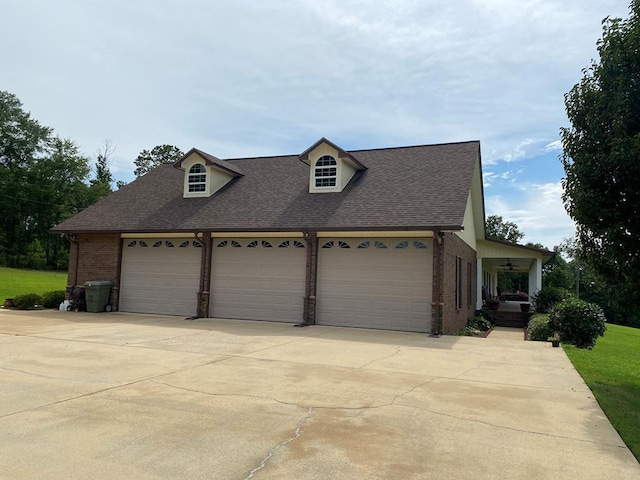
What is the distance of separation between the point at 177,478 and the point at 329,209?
41.0 ft

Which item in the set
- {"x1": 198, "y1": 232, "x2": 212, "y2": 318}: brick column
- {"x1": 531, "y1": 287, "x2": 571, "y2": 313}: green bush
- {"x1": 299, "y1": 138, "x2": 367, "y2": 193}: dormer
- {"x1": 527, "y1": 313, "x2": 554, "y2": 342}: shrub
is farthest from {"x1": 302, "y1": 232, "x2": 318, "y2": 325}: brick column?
{"x1": 531, "y1": 287, "x2": 571, "y2": 313}: green bush

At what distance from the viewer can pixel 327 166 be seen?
687 inches

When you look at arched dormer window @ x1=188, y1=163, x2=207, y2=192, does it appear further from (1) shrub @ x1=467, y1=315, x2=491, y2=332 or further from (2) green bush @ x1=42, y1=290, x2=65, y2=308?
(1) shrub @ x1=467, y1=315, x2=491, y2=332

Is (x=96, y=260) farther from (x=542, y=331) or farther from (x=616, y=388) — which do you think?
(x=616, y=388)

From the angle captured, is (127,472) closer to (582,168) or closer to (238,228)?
(582,168)

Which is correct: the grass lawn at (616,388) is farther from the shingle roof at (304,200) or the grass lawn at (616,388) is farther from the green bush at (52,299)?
the green bush at (52,299)

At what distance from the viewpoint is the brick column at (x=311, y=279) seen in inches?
593

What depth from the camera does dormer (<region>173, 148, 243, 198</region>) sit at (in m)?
18.9

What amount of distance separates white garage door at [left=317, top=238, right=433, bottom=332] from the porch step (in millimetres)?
10631

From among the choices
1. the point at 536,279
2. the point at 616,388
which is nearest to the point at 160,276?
the point at 616,388

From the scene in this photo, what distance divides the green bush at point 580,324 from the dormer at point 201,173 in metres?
13.4

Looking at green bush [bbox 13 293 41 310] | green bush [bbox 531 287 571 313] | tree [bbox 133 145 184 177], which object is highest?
tree [bbox 133 145 184 177]

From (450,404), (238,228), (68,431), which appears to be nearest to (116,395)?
(68,431)

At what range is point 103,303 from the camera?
17703mm
